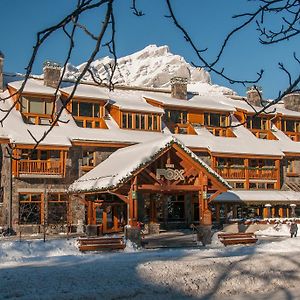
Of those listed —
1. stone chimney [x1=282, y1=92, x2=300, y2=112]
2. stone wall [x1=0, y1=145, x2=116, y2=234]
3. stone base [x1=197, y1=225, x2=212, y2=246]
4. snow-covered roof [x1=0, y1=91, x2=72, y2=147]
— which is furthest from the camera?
stone chimney [x1=282, y1=92, x2=300, y2=112]

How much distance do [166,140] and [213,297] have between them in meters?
11.8

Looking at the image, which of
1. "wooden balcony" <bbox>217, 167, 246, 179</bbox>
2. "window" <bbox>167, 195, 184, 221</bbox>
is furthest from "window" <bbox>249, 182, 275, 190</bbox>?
"window" <bbox>167, 195, 184, 221</bbox>

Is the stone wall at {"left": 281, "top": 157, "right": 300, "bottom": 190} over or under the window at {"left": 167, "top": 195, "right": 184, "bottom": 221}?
over

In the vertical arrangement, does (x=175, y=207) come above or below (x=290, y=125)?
below

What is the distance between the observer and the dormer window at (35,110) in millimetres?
35188

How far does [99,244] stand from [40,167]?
44.8ft

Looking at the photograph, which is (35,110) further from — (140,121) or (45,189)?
(140,121)

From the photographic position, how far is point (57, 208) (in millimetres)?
33125

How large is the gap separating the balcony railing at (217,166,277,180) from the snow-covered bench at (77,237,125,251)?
1928 cm

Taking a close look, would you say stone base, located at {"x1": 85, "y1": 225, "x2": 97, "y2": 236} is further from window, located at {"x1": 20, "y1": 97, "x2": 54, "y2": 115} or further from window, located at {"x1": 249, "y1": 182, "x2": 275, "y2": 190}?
window, located at {"x1": 249, "y1": 182, "x2": 275, "y2": 190}

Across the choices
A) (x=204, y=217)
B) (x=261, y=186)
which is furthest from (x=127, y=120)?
(x=204, y=217)

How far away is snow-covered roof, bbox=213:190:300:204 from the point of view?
3722 centimetres

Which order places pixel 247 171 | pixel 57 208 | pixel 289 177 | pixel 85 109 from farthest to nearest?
1. pixel 289 177
2. pixel 247 171
3. pixel 85 109
4. pixel 57 208

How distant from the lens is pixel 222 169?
39.2 meters
